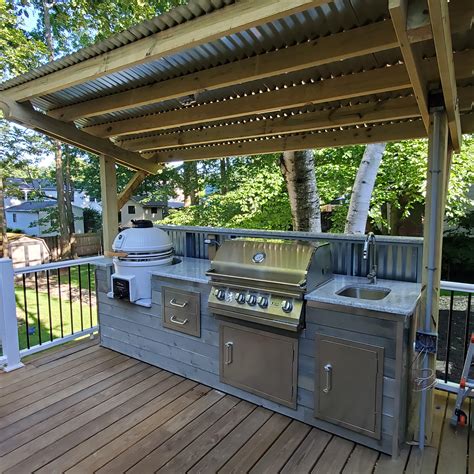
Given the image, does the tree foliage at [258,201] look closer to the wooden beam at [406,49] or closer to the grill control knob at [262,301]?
the grill control knob at [262,301]

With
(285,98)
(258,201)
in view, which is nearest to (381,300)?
(285,98)

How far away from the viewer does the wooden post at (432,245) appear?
1.94 meters

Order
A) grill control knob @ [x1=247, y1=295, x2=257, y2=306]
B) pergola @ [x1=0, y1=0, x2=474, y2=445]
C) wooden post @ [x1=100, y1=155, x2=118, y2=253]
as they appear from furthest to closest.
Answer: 1. wooden post @ [x1=100, y1=155, x2=118, y2=253]
2. grill control knob @ [x1=247, y1=295, x2=257, y2=306]
3. pergola @ [x1=0, y1=0, x2=474, y2=445]

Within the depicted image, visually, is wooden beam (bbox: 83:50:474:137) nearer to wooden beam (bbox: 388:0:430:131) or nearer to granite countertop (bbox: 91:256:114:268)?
wooden beam (bbox: 388:0:430:131)

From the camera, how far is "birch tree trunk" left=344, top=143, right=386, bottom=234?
5324 millimetres

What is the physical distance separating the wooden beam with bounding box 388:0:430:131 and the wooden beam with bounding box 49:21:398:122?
208 mm

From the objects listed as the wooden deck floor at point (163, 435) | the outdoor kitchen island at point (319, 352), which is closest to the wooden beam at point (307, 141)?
the outdoor kitchen island at point (319, 352)

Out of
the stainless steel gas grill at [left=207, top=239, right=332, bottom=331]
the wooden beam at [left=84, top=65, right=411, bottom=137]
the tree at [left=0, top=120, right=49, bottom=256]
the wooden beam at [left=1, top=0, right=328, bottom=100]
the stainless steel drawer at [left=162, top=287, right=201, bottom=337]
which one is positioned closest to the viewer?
the wooden beam at [left=1, top=0, right=328, bottom=100]

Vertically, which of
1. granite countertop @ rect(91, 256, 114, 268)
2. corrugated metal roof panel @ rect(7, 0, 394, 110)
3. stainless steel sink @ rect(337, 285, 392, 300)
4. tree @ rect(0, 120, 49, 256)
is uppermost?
tree @ rect(0, 120, 49, 256)

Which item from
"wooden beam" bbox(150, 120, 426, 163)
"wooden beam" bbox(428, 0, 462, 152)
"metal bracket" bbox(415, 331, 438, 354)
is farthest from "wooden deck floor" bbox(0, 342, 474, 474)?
"wooden beam" bbox(150, 120, 426, 163)

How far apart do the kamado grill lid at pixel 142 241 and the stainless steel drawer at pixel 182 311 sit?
43 centimetres

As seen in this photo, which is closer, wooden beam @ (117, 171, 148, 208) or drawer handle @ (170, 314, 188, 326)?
drawer handle @ (170, 314, 188, 326)

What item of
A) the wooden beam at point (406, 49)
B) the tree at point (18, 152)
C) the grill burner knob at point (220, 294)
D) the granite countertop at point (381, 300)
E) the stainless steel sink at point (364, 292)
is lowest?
the grill burner knob at point (220, 294)

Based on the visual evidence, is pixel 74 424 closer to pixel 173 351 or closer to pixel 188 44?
pixel 173 351
